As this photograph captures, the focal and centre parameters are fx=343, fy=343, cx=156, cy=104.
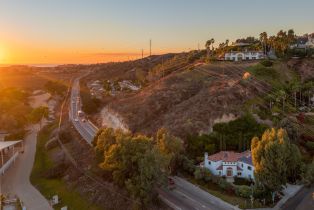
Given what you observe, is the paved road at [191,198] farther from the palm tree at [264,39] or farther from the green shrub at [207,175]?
the palm tree at [264,39]

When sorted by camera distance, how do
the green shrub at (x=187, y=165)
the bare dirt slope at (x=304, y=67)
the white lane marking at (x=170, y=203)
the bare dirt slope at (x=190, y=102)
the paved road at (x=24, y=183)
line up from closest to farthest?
the white lane marking at (x=170, y=203) → the paved road at (x=24, y=183) → the green shrub at (x=187, y=165) → the bare dirt slope at (x=190, y=102) → the bare dirt slope at (x=304, y=67)

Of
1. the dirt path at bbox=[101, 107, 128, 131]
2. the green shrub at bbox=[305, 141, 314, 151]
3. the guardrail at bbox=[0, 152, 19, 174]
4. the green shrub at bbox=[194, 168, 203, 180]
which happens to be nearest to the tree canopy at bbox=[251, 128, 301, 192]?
the green shrub at bbox=[194, 168, 203, 180]

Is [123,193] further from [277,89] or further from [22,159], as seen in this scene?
[277,89]

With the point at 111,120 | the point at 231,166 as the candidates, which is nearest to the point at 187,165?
the point at 231,166

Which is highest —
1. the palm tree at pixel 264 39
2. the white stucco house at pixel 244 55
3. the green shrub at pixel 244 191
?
the palm tree at pixel 264 39

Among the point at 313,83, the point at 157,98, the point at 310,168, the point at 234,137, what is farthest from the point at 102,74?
the point at 310,168

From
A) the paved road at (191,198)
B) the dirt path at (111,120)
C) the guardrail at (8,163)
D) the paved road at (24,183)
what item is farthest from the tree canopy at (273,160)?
the guardrail at (8,163)
